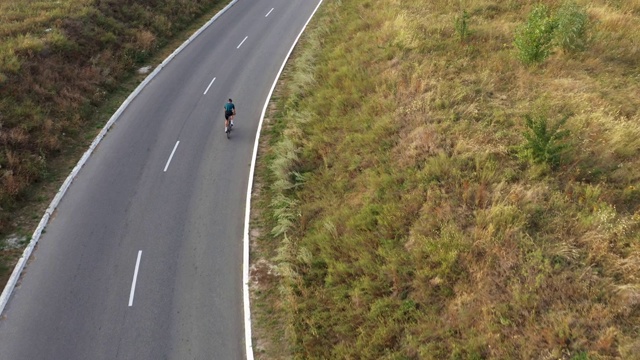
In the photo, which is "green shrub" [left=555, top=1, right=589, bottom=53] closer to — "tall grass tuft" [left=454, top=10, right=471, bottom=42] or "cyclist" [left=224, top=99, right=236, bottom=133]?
"tall grass tuft" [left=454, top=10, right=471, bottom=42]

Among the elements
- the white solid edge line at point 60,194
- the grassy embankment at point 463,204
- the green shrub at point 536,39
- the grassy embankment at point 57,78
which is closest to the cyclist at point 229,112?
the grassy embankment at point 463,204

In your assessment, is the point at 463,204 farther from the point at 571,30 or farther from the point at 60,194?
the point at 60,194

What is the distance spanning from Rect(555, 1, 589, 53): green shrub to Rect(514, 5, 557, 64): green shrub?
0.68 m

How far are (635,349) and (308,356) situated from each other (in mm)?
7219

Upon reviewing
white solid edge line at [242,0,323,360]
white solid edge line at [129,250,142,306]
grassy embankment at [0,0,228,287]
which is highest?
grassy embankment at [0,0,228,287]

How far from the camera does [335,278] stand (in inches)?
502

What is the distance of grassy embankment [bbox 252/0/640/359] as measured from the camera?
9.74 m

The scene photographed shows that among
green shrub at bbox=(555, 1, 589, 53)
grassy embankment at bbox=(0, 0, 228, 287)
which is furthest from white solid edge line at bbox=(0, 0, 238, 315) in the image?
green shrub at bbox=(555, 1, 589, 53)

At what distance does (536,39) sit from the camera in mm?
16984

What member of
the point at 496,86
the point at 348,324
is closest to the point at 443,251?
the point at 348,324

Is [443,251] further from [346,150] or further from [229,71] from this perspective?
[229,71]

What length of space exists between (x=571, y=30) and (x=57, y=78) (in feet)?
80.4

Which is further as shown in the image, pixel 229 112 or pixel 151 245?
pixel 229 112

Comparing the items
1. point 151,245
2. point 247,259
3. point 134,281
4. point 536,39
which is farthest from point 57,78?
point 536,39
